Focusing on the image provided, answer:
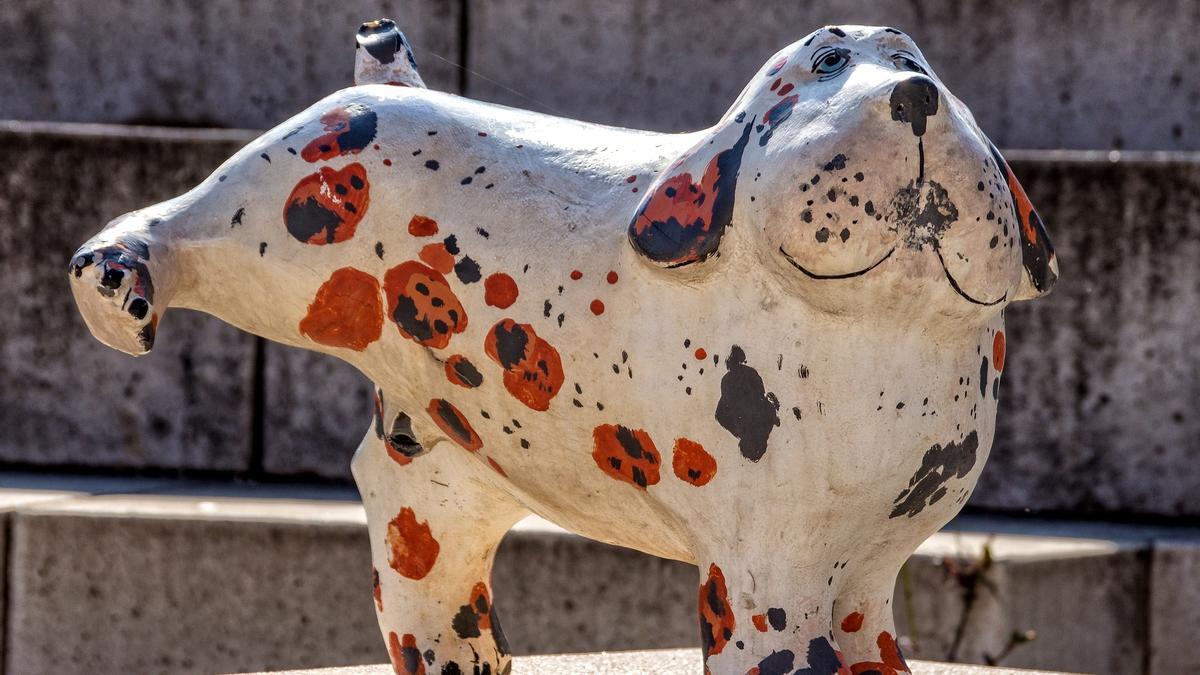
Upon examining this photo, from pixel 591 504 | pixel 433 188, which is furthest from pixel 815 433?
pixel 433 188

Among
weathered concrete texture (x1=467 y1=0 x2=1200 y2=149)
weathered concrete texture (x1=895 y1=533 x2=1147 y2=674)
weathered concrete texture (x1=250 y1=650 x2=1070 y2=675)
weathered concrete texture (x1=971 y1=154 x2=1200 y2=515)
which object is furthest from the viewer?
weathered concrete texture (x1=467 y1=0 x2=1200 y2=149)

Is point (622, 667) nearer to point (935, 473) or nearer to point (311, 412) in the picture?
Answer: point (935, 473)

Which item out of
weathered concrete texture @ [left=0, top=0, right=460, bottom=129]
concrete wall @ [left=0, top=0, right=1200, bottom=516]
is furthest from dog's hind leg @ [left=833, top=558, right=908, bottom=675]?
weathered concrete texture @ [left=0, top=0, right=460, bottom=129]

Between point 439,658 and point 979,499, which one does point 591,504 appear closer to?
point 439,658

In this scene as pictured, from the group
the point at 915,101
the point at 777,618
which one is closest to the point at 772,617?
the point at 777,618

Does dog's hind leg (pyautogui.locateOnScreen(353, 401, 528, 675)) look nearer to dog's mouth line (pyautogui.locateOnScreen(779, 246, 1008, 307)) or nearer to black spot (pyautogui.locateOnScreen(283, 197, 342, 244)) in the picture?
black spot (pyautogui.locateOnScreen(283, 197, 342, 244))

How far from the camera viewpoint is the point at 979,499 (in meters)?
2.18

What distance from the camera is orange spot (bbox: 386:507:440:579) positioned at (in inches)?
47.3

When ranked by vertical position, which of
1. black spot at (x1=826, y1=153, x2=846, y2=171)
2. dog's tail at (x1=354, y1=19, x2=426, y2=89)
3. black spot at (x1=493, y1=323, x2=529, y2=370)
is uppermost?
dog's tail at (x1=354, y1=19, x2=426, y2=89)

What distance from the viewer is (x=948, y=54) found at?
242 centimetres

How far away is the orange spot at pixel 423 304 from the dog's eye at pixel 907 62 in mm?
332

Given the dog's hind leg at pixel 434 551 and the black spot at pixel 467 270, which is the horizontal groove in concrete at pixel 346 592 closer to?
the dog's hind leg at pixel 434 551

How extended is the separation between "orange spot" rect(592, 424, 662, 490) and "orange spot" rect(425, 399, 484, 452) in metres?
0.11

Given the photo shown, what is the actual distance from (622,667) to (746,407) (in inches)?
23.9
